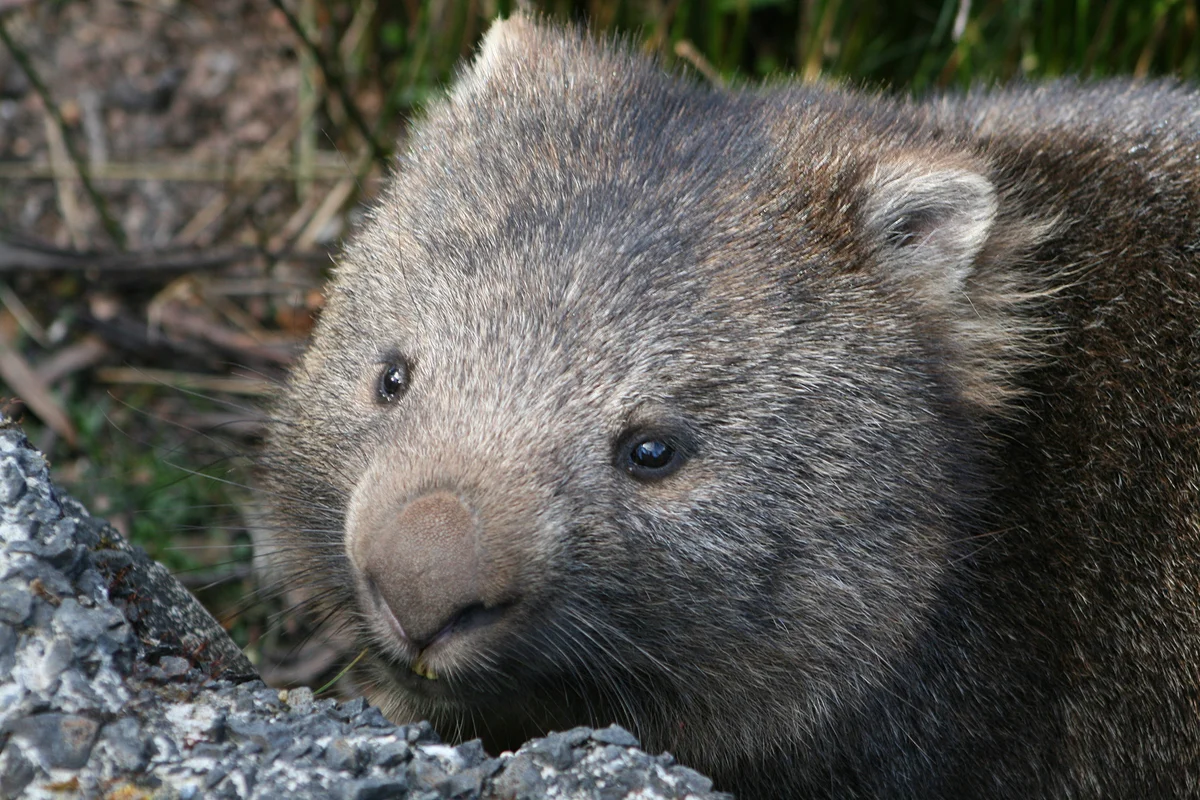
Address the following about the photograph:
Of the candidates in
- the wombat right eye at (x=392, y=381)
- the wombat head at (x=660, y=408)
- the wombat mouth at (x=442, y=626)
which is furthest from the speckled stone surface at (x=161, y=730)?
the wombat right eye at (x=392, y=381)

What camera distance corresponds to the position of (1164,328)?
13.3 ft

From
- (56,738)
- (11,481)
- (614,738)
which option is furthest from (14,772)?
(614,738)

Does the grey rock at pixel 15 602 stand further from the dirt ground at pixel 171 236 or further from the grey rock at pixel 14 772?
the dirt ground at pixel 171 236

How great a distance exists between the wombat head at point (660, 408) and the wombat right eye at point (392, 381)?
17mm

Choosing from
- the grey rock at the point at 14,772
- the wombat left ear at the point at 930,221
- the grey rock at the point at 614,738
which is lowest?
the grey rock at the point at 614,738

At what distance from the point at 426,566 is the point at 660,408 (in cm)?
78

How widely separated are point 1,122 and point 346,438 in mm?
4179

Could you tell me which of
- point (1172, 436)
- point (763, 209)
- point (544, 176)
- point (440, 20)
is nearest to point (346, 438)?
point (544, 176)

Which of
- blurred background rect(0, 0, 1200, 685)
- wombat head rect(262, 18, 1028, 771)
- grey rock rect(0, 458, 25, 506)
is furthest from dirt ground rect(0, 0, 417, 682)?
grey rock rect(0, 458, 25, 506)

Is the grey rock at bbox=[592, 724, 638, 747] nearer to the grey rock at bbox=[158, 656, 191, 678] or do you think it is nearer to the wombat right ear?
the grey rock at bbox=[158, 656, 191, 678]

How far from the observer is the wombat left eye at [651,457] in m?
3.54

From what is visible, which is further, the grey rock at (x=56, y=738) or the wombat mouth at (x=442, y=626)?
the wombat mouth at (x=442, y=626)

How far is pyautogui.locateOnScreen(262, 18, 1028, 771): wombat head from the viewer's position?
→ 11.1 feet

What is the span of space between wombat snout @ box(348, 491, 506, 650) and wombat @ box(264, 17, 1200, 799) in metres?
0.03
